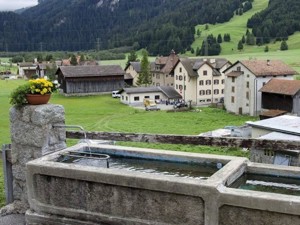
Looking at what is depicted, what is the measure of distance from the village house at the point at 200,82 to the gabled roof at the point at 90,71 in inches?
604

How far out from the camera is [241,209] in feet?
15.5

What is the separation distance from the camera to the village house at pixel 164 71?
8256 cm

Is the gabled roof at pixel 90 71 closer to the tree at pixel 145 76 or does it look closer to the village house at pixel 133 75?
the tree at pixel 145 76

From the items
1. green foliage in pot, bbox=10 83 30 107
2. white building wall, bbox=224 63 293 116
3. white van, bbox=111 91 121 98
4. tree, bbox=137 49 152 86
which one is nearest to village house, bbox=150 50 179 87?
tree, bbox=137 49 152 86

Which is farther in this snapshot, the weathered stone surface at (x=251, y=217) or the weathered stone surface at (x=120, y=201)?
the weathered stone surface at (x=120, y=201)

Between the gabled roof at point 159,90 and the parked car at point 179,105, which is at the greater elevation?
the gabled roof at point 159,90

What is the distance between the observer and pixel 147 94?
229 feet

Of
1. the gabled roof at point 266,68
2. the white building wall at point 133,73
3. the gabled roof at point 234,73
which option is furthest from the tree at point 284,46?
the gabled roof at point 234,73

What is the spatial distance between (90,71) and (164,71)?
14385mm

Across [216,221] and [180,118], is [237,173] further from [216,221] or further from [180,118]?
[180,118]

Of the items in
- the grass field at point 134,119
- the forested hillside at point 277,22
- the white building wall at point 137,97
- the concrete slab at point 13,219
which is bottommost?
the grass field at point 134,119

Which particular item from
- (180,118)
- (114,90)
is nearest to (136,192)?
(180,118)

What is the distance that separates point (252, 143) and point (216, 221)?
157 centimetres

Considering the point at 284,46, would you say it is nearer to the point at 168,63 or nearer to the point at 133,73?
the point at 133,73
